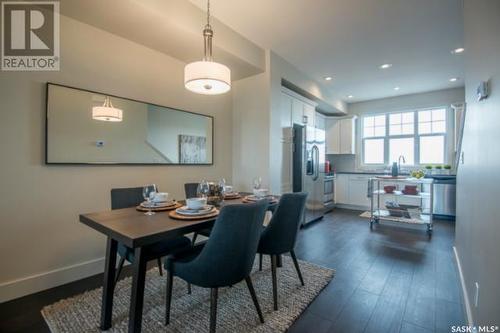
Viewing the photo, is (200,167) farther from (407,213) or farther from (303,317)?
(407,213)

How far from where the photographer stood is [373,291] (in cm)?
211

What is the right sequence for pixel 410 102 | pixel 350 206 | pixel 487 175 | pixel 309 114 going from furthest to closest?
pixel 350 206 → pixel 410 102 → pixel 309 114 → pixel 487 175

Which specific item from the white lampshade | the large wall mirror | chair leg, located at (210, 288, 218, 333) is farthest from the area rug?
the white lampshade

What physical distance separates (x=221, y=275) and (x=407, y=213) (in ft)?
13.8

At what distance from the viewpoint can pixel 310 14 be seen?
2.69 m

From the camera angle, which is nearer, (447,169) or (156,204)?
(156,204)

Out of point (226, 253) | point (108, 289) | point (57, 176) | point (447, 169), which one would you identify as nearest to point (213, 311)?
point (226, 253)

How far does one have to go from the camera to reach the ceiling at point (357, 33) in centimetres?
255

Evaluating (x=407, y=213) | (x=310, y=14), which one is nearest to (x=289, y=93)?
(x=310, y=14)

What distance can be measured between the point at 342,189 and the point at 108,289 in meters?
5.62

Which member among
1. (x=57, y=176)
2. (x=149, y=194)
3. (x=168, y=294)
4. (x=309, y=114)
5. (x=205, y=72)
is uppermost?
(x=309, y=114)

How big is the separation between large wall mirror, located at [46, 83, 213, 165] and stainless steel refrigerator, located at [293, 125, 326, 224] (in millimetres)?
1684

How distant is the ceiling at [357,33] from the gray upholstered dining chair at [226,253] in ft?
7.58

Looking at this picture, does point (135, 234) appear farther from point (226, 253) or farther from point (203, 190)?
point (203, 190)
